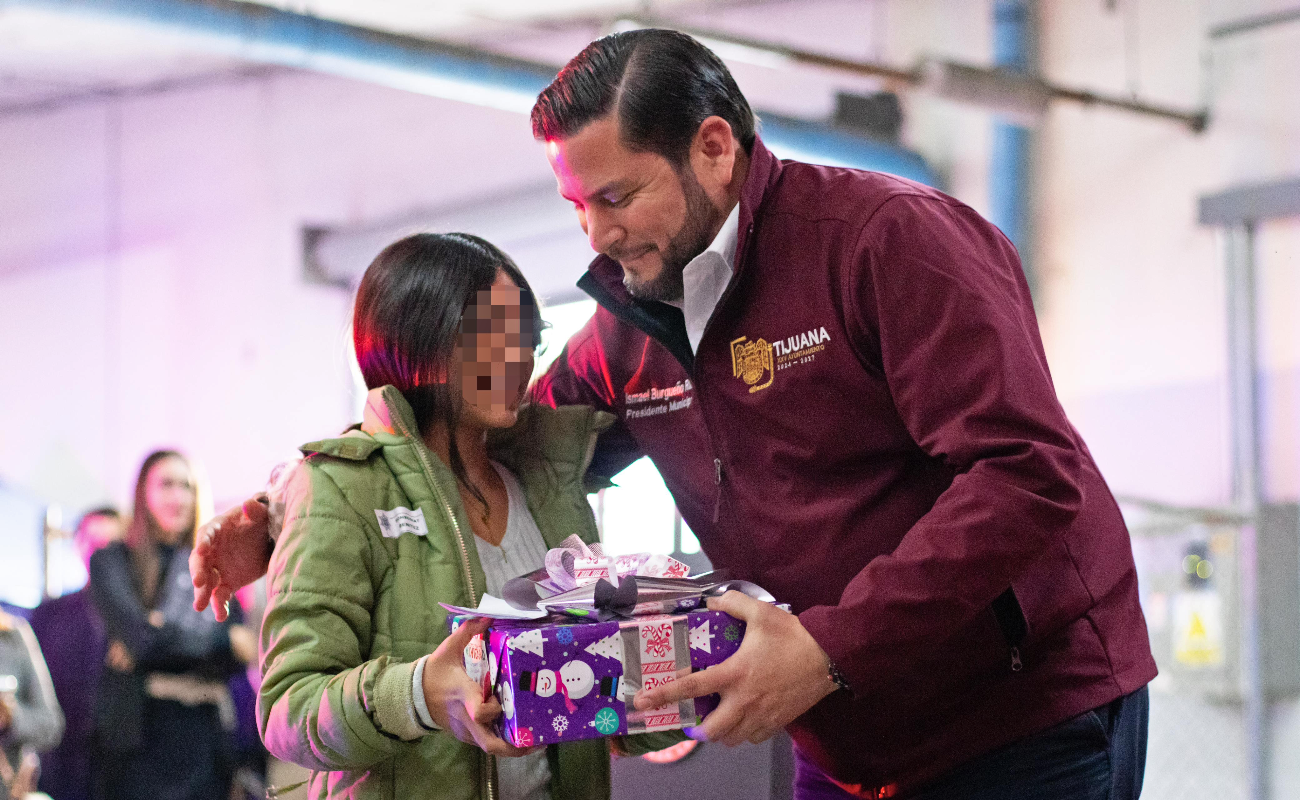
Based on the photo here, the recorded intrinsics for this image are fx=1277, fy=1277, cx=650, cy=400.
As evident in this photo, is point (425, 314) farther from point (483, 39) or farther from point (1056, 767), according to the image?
point (483, 39)

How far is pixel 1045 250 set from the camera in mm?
6609

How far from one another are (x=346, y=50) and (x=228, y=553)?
4153mm

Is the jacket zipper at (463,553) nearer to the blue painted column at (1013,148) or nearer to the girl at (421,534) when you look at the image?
the girl at (421,534)

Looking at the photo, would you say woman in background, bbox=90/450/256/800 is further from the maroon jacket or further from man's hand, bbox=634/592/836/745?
man's hand, bbox=634/592/836/745

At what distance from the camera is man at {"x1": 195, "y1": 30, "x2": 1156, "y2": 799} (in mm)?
1373

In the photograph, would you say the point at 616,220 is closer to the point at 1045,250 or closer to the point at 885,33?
the point at 1045,250

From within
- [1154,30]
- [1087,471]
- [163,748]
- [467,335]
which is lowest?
[163,748]

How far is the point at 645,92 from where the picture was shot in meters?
1.65

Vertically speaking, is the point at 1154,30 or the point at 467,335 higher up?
the point at 1154,30

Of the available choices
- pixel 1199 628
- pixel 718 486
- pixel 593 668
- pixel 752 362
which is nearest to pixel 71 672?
pixel 718 486

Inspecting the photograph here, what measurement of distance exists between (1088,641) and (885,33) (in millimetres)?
6190

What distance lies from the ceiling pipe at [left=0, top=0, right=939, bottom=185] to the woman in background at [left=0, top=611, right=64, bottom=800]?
91.7 inches

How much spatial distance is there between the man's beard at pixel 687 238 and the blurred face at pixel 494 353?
19 cm

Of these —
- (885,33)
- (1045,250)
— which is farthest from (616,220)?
(885,33)
